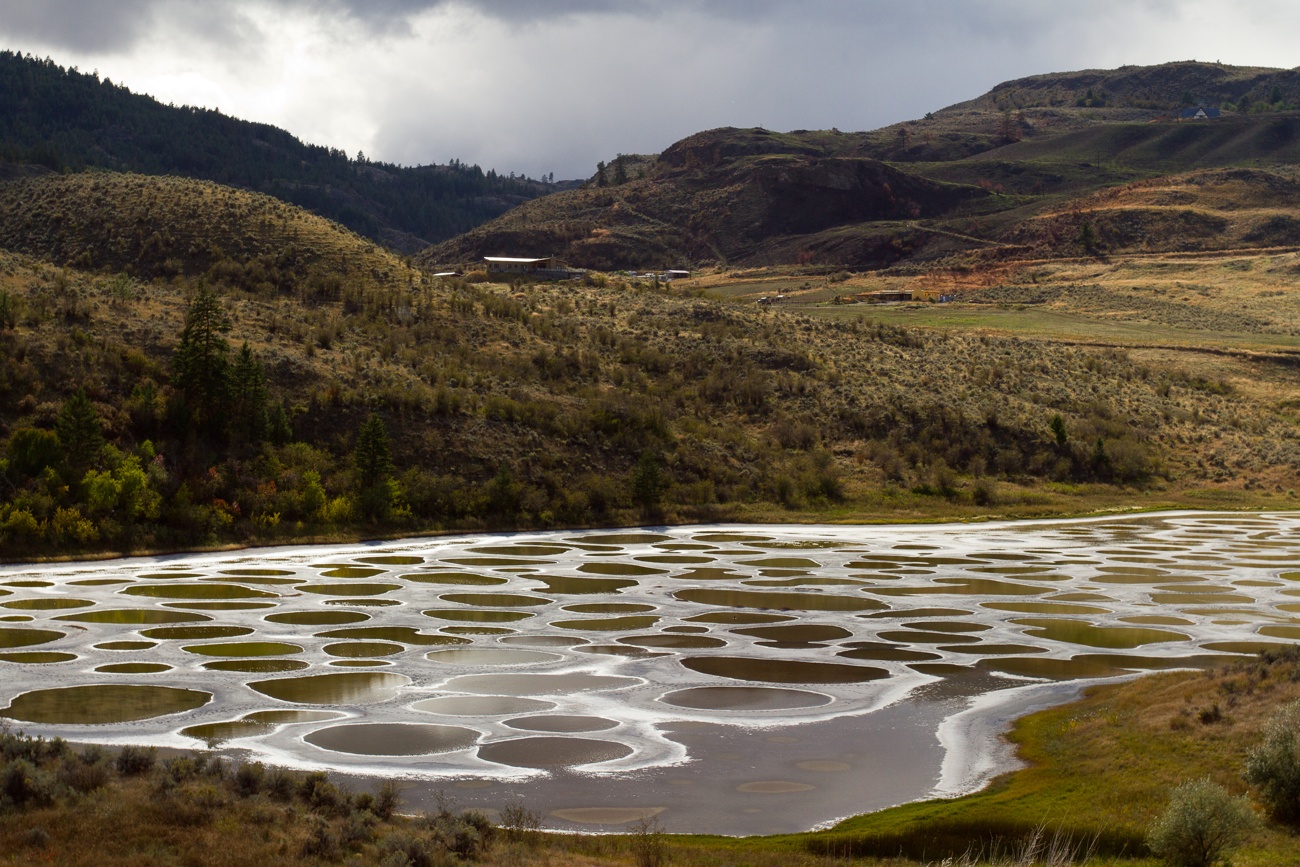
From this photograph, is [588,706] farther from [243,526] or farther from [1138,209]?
[1138,209]

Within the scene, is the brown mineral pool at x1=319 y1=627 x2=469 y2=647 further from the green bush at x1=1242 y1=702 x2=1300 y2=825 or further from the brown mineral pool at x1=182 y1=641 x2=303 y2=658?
the green bush at x1=1242 y1=702 x2=1300 y2=825

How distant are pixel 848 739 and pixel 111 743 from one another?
13.2 metres

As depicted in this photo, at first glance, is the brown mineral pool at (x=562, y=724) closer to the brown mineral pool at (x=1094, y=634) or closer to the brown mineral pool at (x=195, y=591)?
the brown mineral pool at (x=1094, y=634)

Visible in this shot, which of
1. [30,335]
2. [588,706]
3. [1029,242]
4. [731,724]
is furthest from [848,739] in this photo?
[1029,242]

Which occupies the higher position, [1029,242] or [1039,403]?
[1029,242]

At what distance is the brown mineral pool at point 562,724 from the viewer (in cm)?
2294

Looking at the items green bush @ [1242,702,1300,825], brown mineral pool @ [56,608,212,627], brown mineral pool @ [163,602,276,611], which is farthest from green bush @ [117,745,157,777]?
brown mineral pool @ [163,602,276,611]

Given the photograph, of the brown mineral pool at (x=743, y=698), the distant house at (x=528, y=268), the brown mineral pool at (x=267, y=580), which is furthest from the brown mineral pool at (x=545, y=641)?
the distant house at (x=528, y=268)

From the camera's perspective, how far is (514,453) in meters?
57.6

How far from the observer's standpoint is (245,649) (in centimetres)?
2877

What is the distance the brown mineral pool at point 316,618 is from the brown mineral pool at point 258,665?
4.02 meters

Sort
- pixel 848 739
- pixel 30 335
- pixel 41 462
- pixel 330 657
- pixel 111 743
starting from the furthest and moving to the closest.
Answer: pixel 30 335 → pixel 41 462 → pixel 330 657 → pixel 848 739 → pixel 111 743

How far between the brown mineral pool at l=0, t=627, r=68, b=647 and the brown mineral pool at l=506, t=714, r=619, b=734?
1271cm

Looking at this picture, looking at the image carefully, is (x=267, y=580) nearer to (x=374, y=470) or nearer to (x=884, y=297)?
(x=374, y=470)
